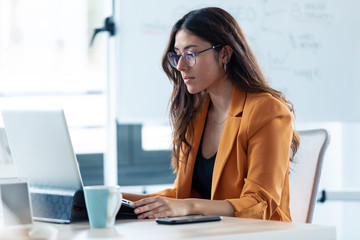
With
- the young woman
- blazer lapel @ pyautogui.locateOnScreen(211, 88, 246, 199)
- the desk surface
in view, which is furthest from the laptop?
blazer lapel @ pyautogui.locateOnScreen(211, 88, 246, 199)

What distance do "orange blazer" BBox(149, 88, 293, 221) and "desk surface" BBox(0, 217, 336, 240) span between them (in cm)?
39

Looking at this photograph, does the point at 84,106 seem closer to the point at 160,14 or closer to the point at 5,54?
the point at 5,54

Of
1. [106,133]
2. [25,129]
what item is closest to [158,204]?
[25,129]

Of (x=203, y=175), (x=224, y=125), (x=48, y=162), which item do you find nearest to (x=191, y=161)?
(x=203, y=175)

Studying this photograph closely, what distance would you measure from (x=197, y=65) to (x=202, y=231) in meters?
0.94

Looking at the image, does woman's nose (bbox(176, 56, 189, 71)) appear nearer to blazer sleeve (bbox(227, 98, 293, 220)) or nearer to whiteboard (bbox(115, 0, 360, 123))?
blazer sleeve (bbox(227, 98, 293, 220))

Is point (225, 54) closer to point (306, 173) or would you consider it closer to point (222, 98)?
point (222, 98)

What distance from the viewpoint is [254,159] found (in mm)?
1570

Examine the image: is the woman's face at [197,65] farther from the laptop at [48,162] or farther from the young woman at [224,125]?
the laptop at [48,162]

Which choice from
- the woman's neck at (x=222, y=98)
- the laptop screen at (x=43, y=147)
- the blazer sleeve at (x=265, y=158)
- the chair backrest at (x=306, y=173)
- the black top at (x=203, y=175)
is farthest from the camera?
the woman's neck at (x=222, y=98)

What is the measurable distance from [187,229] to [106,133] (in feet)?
5.32

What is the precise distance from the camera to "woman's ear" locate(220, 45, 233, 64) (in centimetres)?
186

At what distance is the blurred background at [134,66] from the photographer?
2564 millimetres

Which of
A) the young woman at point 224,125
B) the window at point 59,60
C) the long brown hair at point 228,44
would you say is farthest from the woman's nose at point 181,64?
the window at point 59,60
